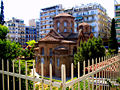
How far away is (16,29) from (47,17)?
15.1m

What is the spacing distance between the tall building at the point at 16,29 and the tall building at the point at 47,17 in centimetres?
1160

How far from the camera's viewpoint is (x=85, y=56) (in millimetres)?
15742

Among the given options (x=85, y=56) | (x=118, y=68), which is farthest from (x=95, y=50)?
(x=118, y=68)

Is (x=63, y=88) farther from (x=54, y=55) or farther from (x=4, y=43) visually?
(x=54, y=55)

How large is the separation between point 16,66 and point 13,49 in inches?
89.2

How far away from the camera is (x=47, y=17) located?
156 feet

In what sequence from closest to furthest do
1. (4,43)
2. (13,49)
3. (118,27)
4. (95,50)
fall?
1. (4,43)
2. (13,49)
3. (95,50)
4. (118,27)

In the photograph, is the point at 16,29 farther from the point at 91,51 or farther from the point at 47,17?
the point at 91,51

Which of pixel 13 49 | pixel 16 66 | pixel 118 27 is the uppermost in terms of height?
pixel 118 27

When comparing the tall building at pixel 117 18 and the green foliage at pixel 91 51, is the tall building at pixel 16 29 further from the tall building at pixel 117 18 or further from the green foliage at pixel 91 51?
the green foliage at pixel 91 51

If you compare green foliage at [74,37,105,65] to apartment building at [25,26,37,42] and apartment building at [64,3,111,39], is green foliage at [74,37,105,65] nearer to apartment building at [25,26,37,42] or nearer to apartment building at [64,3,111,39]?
apartment building at [64,3,111,39]

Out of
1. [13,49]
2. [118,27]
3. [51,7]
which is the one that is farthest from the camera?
[51,7]

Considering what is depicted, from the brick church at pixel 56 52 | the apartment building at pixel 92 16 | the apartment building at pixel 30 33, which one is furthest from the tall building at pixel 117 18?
the apartment building at pixel 30 33

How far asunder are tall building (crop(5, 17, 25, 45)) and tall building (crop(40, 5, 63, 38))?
11.6 metres
